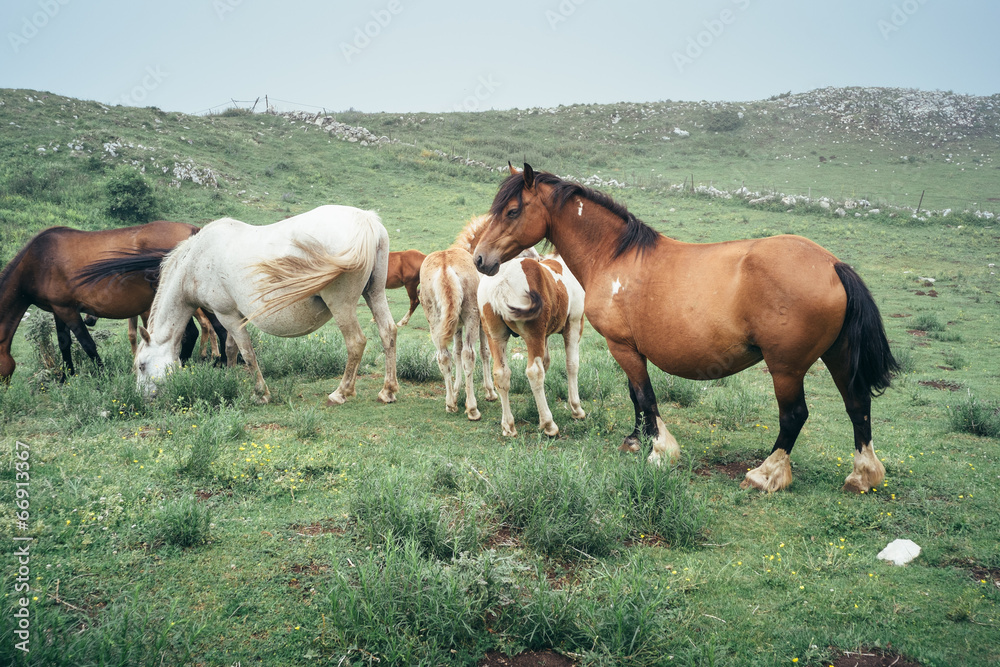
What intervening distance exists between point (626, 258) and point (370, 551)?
3.35 m

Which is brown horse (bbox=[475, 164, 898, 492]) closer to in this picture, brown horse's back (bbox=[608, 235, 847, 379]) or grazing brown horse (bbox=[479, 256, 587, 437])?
brown horse's back (bbox=[608, 235, 847, 379])

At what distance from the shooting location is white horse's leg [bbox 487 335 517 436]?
585 cm

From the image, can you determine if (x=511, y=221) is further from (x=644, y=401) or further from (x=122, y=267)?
(x=122, y=267)

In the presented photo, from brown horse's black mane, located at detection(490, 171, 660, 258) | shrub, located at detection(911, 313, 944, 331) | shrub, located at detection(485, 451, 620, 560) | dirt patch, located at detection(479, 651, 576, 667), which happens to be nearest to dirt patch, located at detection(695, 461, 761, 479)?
shrub, located at detection(485, 451, 620, 560)

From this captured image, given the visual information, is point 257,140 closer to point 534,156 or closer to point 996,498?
point 534,156

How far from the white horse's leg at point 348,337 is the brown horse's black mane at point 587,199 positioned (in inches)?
91.9

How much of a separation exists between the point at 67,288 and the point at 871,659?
914 cm

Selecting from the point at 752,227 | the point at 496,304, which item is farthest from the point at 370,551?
the point at 752,227

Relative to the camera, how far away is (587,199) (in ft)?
18.1

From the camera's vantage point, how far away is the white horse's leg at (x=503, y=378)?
5.85 m

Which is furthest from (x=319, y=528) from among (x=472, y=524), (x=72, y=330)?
(x=72, y=330)

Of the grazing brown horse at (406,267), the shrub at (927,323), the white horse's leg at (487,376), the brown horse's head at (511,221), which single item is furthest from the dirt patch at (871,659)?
the shrub at (927,323)

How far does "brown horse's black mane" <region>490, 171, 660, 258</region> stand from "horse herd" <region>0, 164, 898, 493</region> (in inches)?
0.6

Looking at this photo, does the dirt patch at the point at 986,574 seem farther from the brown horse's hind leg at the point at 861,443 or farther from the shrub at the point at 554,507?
the shrub at the point at 554,507
